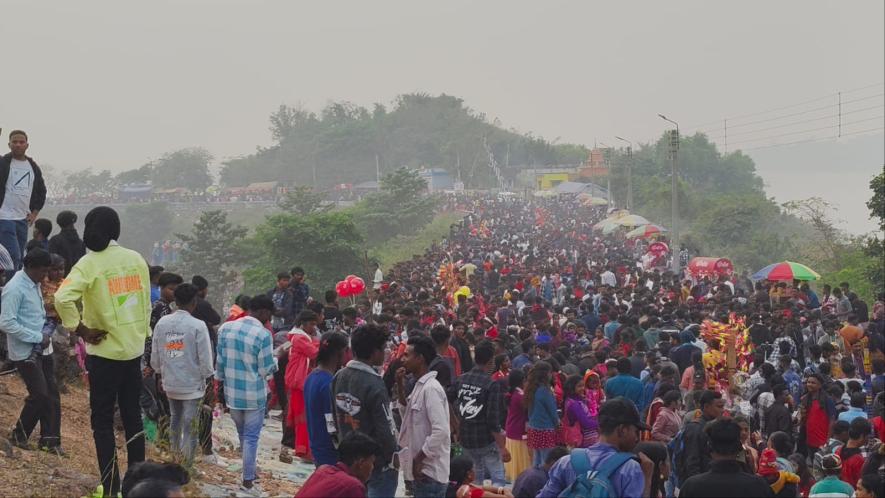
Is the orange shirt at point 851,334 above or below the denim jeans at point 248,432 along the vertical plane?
below

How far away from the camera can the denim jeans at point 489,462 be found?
8773mm

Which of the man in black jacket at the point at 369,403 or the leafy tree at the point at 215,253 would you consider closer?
the man in black jacket at the point at 369,403

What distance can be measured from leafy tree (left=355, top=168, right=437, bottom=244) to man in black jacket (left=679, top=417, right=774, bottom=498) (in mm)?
60957

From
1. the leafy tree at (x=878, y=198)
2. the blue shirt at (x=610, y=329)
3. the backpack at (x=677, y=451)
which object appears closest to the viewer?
the backpack at (x=677, y=451)

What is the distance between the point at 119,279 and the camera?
261 inches

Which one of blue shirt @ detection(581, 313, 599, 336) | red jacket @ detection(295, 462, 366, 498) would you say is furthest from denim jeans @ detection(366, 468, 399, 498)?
blue shirt @ detection(581, 313, 599, 336)

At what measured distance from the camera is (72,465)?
7891 millimetres

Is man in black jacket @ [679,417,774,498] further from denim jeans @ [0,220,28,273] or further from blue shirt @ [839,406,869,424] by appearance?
denim jeans @ [0,220,28,273]

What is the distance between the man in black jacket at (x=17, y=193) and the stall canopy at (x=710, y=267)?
61.5ft

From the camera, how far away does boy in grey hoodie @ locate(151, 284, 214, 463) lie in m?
7.65

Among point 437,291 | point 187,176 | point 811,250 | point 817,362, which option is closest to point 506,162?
point 187,176

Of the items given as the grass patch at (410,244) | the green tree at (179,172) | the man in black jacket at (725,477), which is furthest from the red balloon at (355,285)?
the green tree at (179,172)

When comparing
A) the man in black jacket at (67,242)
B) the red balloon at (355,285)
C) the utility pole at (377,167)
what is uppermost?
the utility pole at (377,167)

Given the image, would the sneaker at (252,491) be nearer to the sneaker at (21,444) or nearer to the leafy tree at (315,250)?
the sneaker at (21,444)
